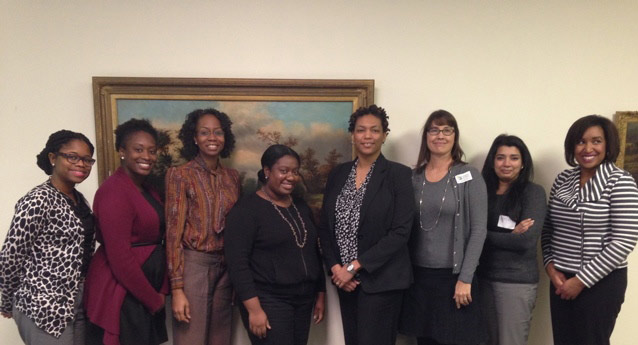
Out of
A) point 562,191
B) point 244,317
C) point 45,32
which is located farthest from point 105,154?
point 562,191

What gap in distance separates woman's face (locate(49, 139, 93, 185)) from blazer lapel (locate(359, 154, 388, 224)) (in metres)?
1.41

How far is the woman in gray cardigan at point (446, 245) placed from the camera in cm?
193

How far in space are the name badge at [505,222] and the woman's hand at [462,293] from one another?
45 cm

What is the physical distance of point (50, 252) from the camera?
1.64 metres

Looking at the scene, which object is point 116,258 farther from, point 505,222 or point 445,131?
point 505,222

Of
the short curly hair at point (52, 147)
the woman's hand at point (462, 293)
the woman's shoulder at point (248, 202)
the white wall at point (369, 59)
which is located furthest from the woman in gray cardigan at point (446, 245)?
the short curly hair at point (52, 147)

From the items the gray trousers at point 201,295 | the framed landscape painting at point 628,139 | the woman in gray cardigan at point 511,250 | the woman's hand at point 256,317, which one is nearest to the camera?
the woman's hand at point 256,317

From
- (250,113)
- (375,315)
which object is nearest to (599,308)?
(375,315)

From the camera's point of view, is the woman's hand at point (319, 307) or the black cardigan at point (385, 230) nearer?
the black cardigan at point (385, 230)

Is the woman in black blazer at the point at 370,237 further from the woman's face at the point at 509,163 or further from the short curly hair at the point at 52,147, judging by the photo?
the short curly hair at the point at 52,147

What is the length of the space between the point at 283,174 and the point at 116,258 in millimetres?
913

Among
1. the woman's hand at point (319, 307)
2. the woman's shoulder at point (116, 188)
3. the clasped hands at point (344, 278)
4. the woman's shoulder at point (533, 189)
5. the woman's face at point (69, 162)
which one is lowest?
the woman's hand at point (319, 307)

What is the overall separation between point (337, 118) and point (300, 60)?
0.47 meters

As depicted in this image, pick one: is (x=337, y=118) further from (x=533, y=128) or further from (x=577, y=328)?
(x=577, y=328)
